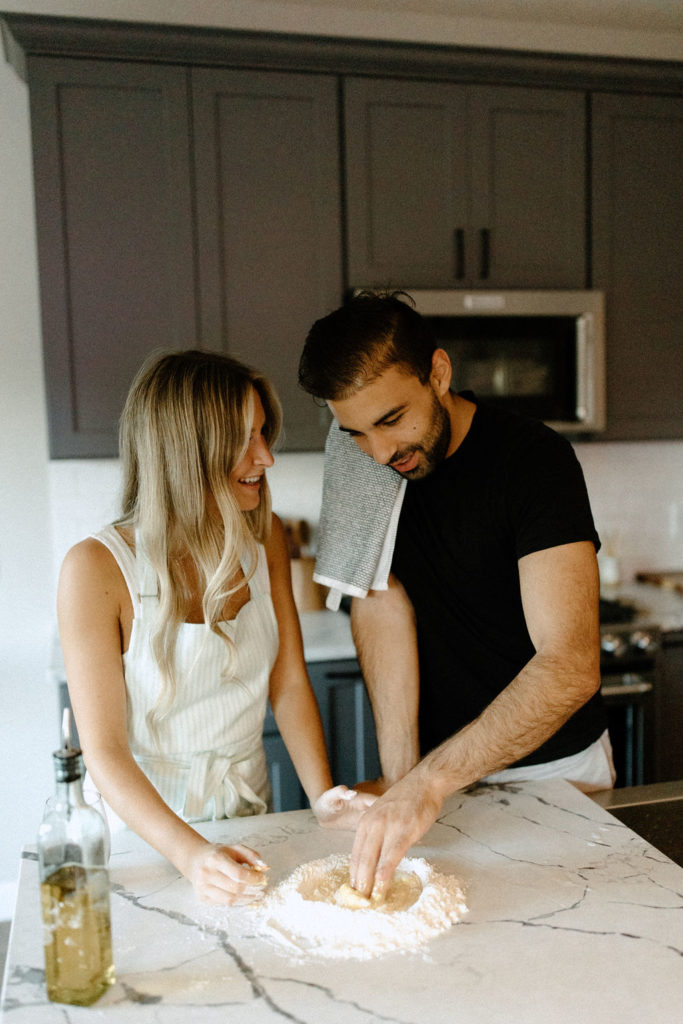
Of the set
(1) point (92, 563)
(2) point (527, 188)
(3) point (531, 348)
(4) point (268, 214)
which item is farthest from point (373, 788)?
(2) point (527, 188)

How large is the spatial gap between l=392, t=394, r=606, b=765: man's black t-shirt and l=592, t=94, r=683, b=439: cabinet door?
1.40 m

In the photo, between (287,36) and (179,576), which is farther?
(287,36)

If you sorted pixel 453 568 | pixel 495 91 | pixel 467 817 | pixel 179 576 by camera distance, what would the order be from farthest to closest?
pixel 495 91 < pixel 453 568 < pixel 179 576 < pixel 467 817

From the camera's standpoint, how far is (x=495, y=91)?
2.64 meters

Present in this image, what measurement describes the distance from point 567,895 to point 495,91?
2.42 metres

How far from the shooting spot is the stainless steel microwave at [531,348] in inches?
103

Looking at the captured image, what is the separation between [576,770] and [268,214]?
180 centimetres

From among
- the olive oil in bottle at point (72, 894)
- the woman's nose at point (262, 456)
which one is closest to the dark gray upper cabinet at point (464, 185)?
the woman's nose at point (262, 456)

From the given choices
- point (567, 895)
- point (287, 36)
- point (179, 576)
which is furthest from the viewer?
point (287, 36)

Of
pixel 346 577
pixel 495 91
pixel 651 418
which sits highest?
pixel 495 91

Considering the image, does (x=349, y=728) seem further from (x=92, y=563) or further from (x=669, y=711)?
(x=92, y=563)

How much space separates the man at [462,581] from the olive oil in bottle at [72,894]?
41 cm

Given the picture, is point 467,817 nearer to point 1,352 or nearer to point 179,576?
point 179,576

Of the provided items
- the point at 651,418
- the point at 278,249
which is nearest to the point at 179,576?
the point at 278,249
